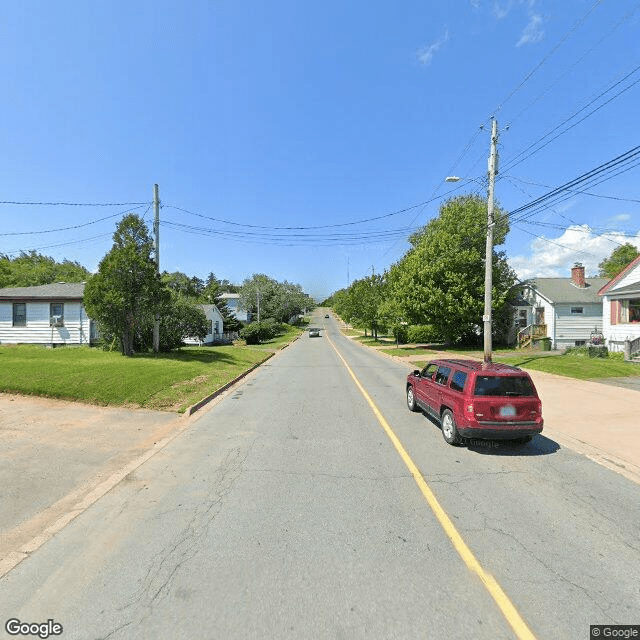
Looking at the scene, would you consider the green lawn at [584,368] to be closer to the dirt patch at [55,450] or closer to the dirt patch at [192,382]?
the dirt patch at [192,382]

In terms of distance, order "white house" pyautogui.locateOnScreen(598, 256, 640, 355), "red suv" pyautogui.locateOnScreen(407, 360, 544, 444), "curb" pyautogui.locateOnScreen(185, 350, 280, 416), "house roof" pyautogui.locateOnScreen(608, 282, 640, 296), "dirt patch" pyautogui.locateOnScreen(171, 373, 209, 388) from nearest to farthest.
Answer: "red suv" pyautogui.locateOnScreen(407, 360, 544, 444), "curb" pyautogui.locateOnScreen(185, 350, 280, 416), "dirt patch" pyautogui.locateOnScreen(171, 373, 209, 388), "house roof" pyautogui.locateOnScreen(608, 282, 640, 296), "white house" pyautogui.locateOnScreen(598, 256, 640, 355)

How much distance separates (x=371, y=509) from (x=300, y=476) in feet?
4.94

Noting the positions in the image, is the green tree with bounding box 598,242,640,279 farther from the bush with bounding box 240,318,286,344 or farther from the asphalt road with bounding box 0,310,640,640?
the asphalt road with bounding box 0,310,640,640

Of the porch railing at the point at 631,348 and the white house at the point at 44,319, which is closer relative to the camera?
the porch railing at the point at 631,348

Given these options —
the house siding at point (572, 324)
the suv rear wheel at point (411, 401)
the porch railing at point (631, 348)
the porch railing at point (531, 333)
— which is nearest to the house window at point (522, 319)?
the porch railing at point (531, 333)

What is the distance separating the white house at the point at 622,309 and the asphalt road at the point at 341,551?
74.1ft

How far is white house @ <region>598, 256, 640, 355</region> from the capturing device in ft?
81.1

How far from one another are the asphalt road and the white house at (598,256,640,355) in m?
22.6

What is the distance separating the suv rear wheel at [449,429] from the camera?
7.78m

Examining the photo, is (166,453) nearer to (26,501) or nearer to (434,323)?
(26,501)

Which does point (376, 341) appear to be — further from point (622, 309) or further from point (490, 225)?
point (490, 225)

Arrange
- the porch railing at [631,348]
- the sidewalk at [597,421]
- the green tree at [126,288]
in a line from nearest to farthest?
the sidewalk at [597,421] < the green tree at [126,288] < the porch railing at [631,348]

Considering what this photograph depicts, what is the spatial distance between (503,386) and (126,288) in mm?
16621

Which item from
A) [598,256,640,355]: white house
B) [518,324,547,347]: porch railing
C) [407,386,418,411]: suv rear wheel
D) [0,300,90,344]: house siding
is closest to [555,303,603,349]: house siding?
[518,324,547,347]: porch railing
